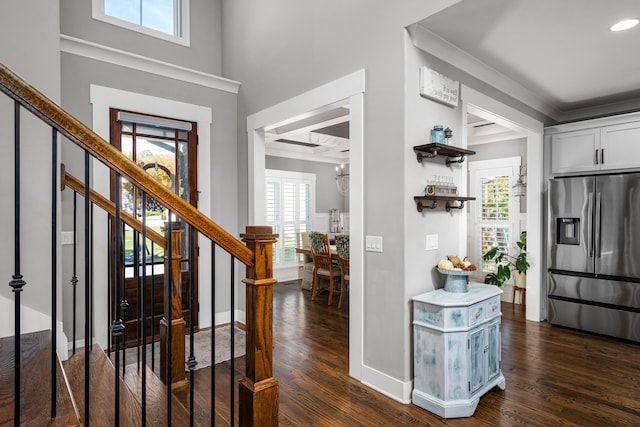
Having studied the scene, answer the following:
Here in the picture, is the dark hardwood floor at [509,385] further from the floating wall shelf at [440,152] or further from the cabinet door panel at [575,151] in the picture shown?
the cabinet door panel at [575,151]

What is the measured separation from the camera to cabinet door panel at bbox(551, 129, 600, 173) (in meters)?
4.18

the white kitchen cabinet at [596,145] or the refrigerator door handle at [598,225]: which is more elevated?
the white kitchen cabinet at [596,145]

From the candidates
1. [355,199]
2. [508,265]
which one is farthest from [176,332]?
[508,265]

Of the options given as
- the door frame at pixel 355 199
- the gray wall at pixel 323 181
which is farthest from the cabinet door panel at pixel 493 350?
the gray wall at pixel 323 181

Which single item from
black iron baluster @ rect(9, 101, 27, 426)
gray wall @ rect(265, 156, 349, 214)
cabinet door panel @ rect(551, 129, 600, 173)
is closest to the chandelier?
Result: gray wall @ rect(265, 156, 349, 214)

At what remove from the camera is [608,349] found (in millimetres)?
3645

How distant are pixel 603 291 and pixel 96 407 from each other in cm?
465

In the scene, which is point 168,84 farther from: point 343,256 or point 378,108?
point 343,256

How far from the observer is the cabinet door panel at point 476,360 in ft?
8.18

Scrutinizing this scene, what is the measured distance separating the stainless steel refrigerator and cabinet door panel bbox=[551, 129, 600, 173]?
0.80ft

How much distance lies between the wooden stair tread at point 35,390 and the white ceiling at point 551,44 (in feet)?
9.37

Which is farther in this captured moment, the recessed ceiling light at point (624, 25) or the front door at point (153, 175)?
the front door at point (153, 175)

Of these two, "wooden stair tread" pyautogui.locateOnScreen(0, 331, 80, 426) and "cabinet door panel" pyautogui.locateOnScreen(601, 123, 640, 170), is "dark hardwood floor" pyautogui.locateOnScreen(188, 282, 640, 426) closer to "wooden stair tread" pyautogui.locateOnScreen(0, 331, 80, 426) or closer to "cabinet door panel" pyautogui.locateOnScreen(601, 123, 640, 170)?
"wooden stair tread" pyautogui.locateOnScreen(0, 331, 80, 426)

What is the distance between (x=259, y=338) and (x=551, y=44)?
3180 mm
